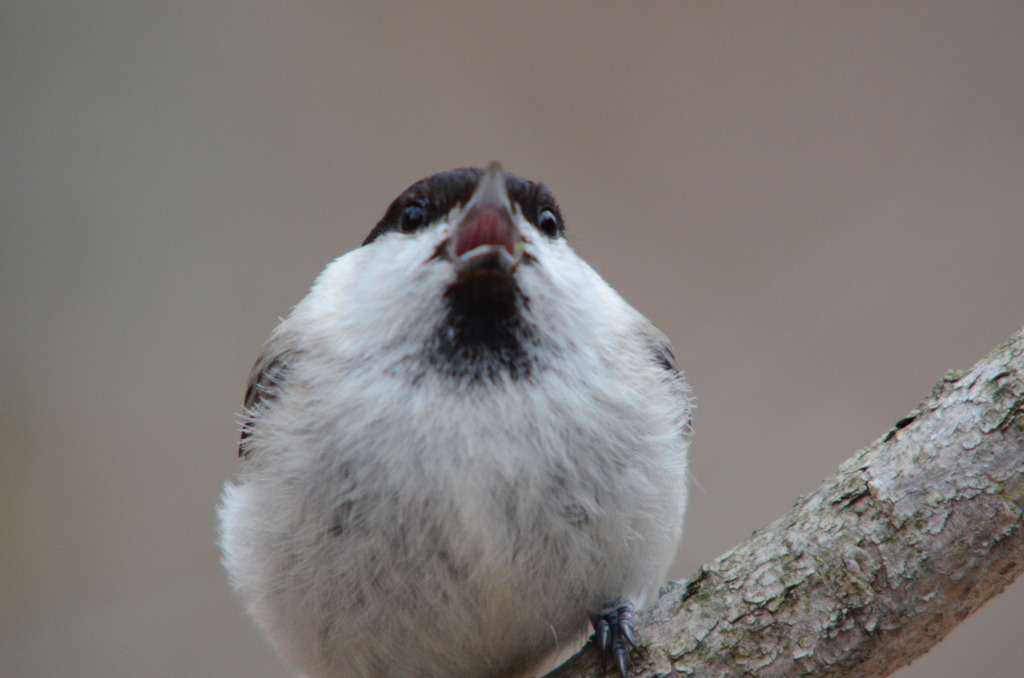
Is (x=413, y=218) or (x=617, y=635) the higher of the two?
(x=413, y=218)

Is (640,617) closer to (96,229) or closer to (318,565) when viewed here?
(318,565)

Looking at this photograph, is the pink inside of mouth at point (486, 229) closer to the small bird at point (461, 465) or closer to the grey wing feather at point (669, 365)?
the small bird at point (461, 465)

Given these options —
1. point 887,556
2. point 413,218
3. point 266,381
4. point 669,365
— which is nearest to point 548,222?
point 413,218

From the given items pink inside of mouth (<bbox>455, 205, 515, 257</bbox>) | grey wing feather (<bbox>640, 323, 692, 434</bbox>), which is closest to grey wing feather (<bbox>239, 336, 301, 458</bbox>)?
pink inside of mouth (<bbox>455, 205, 515, 257</bbox>)

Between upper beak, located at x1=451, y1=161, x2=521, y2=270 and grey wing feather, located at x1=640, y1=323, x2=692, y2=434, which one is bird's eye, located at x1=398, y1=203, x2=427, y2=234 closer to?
upper beak, located at x1=451, y1=161, x2=521, y2=270

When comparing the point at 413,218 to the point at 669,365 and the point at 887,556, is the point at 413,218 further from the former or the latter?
the point at 887,556

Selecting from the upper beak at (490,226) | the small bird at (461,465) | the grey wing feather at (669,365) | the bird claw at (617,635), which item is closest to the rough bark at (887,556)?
the bird claw at (617,635)

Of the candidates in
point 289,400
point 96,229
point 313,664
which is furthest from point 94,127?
point 313,664
